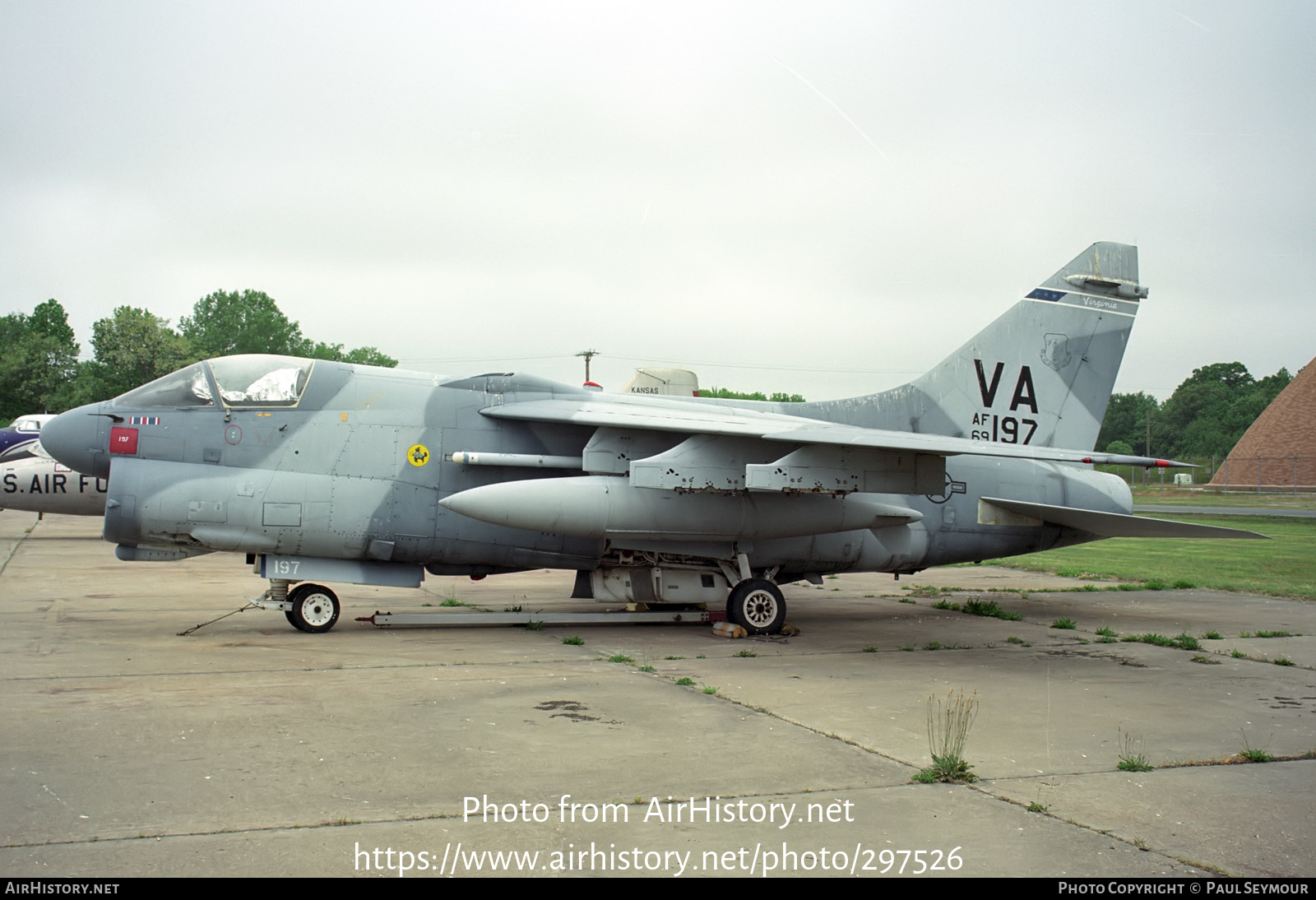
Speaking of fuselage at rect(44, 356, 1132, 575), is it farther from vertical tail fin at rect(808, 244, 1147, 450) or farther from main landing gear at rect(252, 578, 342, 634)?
vertical tail fin at rect(808, 244, 1147, 450)

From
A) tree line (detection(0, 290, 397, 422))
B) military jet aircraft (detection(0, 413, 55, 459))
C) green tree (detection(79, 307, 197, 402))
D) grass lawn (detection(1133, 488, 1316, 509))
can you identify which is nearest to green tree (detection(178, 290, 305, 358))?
tree line (detection(0, 290, 397, 422))

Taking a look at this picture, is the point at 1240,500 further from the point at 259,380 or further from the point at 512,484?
the point at 259,380

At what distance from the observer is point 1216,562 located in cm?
2072

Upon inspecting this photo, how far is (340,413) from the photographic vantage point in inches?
424

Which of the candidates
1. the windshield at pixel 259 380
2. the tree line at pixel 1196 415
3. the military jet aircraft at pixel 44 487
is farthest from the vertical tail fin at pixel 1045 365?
the tree line at pixel 1196 415

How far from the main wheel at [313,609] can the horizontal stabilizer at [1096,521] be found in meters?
8.12

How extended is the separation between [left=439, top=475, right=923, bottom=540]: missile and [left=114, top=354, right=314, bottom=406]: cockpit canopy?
2.23 meters

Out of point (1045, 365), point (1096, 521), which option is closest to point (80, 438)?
point (1045, 365)

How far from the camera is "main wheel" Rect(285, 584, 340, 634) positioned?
34.7ft

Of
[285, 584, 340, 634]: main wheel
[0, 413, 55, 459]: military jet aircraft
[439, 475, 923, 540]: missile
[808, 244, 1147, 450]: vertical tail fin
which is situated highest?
[808, 244, 1147, 450]: vertical tail fin

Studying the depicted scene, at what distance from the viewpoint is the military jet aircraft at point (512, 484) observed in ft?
33.4
